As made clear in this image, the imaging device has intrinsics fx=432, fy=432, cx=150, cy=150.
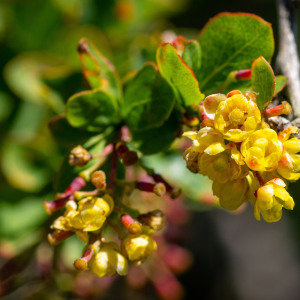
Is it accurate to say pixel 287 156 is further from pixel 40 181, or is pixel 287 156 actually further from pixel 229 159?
pixel 40 181

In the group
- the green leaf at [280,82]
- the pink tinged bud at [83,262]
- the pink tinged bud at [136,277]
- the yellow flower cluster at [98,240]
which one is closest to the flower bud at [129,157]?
the yellow flower cluster at [98,240]

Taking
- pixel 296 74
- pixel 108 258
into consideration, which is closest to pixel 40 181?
pixel 108 258

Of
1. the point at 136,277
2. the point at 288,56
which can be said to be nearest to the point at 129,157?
the point at 288,56

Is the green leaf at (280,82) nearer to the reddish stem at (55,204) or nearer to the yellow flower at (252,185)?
the yellow flower at (252,185)

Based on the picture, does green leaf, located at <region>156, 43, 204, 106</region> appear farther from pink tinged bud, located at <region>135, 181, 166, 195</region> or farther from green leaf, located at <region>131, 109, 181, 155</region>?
pink tinged bud, located at <region>135, 181, 166, 195</region>

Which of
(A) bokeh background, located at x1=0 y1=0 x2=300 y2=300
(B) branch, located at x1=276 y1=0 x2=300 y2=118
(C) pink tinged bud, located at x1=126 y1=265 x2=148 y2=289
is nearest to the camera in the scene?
(B) branch, located at x1=276 y1=0 x2=300 y2=118

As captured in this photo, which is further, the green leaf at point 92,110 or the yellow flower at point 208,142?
the green leaf at point 92,110

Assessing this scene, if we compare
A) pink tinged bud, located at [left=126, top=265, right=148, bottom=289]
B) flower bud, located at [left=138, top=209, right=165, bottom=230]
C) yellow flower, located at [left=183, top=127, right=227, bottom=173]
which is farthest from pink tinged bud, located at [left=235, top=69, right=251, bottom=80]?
pink tinged bud, located at [left=126, top=265, right=148, bottom=289]
